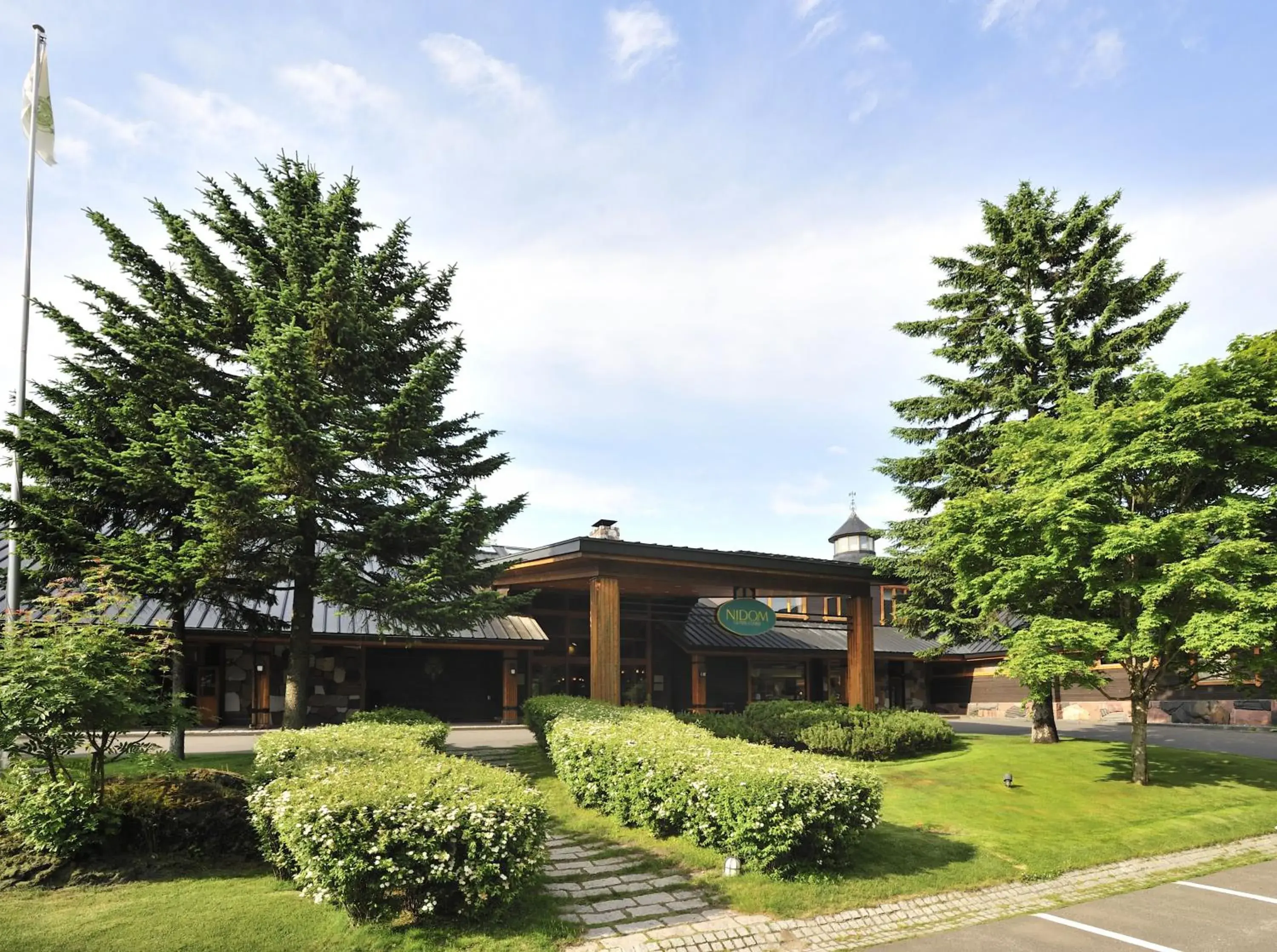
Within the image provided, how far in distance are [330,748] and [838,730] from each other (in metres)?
11.6

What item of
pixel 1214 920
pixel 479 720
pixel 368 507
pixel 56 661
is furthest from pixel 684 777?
pixel 479 720

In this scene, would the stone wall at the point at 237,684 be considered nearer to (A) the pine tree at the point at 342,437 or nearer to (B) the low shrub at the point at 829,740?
(A) the pine tree at the point at 342,437

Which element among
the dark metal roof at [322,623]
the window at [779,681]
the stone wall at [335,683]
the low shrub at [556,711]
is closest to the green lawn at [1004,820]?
the low shrub at [556,711]

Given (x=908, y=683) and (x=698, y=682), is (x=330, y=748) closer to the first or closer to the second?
(x=698, y=682)

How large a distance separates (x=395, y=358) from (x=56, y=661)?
989 centimetres

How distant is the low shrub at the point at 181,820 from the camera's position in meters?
9.25

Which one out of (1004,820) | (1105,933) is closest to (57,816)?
(1105,933)

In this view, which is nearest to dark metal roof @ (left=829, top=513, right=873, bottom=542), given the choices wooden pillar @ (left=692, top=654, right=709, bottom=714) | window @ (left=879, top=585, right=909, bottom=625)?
window @ (left=879, top=585, right=909, bottom=625)

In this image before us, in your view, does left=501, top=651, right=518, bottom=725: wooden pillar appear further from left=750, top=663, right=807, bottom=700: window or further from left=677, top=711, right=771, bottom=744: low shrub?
left=677, top=711, right=771, bottom=744: low shrub

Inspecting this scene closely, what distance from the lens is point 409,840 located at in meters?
7.07

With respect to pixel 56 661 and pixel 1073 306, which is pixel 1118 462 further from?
pixel 56 661

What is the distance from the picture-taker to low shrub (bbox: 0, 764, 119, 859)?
8703 millimetres

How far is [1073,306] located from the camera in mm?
20719

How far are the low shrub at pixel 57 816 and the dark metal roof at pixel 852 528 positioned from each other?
47.7m
